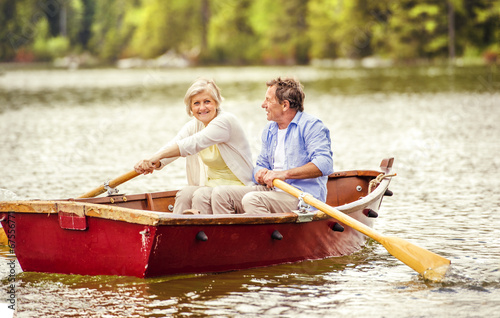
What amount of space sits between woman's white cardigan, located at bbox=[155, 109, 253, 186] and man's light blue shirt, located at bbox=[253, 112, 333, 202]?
0.52ft

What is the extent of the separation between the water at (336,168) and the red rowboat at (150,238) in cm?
14

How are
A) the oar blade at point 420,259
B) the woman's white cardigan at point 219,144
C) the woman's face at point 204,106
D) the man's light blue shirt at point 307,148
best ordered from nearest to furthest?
the oar blade at point 420,259
the man's light blue shirt at point 307,148
the woman's white cardigan at point 219,144
the woman's face at point 204,106

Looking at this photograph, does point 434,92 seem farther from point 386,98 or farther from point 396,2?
point 396,2

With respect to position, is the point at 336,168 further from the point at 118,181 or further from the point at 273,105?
the point at 273,105

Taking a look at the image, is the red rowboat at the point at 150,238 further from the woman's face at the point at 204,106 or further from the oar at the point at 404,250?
the woman's face at the point at 204,106

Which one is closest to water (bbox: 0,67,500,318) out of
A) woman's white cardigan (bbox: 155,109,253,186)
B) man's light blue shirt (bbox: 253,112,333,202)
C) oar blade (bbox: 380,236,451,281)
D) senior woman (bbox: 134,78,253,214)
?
oar blade (bbox: 380,236,451,281)

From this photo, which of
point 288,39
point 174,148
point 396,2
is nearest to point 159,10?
point 288,39

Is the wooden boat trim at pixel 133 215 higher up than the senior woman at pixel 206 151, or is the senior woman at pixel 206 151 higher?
the senior woman at pixel 206 151

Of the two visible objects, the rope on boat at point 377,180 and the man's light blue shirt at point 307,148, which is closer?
the man's light blue shirt at point 307,148

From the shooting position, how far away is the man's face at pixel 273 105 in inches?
274

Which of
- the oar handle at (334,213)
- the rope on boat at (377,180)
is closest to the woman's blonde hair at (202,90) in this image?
the oar handle at (334,213)

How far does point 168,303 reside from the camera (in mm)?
6227

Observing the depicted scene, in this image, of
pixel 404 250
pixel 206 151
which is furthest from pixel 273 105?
Answer: pixel 404 250

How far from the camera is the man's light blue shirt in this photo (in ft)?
22.7
